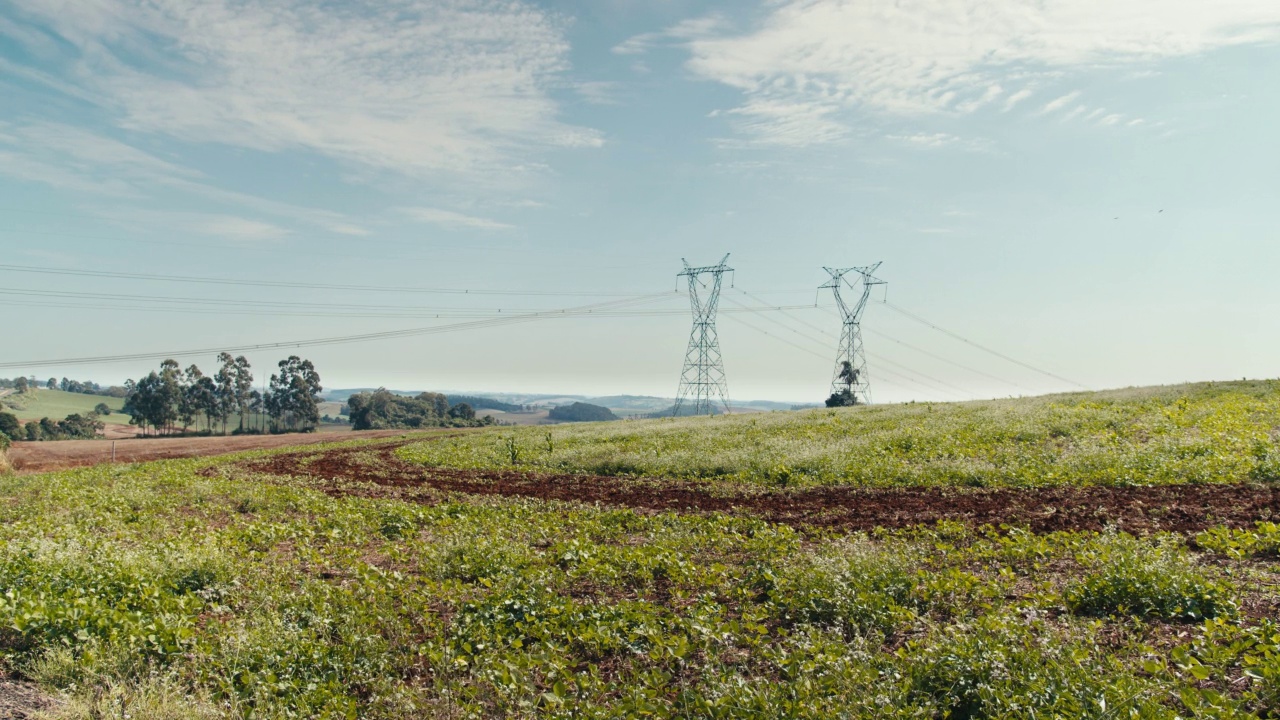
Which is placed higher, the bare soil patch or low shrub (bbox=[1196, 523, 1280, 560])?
low shrub (bbox=[1196, 523, 1280, 560])

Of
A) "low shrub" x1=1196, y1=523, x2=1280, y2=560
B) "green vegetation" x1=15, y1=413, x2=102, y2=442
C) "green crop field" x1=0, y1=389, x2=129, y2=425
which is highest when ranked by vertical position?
"green crop field" x1=0, y1=389, x2=129, y2=425

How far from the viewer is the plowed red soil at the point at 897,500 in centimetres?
1267

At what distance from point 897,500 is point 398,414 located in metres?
128

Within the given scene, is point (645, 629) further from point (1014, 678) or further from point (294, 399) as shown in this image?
point (294, 399)

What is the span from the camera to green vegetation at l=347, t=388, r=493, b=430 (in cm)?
11894

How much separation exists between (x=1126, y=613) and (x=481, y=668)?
→ 24.8 feet

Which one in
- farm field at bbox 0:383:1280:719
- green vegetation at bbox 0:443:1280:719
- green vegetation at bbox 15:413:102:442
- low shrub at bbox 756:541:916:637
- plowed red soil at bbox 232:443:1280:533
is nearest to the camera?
green vegetation at bbox 0:443:1280:719

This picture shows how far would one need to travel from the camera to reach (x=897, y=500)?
1697 centimetres

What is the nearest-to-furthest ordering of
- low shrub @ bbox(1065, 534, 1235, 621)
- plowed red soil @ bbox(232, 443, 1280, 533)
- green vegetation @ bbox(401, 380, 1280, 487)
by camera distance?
low shrub @ bbox(1065, 534, 1235, 621), plowed red soil @ bbox(232, 443, 1280, 533), green vegetation @ bbox(401, 380, 1280, 487)

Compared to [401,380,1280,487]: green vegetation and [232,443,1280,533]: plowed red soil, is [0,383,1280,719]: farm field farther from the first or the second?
[401,380,1280,487]: green vegetation

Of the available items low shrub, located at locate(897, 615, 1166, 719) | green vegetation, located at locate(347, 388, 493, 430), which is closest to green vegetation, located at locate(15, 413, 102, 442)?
green vegetation, located at locate(347, 388, 493, 430)

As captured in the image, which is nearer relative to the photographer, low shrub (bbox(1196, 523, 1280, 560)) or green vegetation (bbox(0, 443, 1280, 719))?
Answer: green vegetation (bbox(0, 443, 1280, 719))

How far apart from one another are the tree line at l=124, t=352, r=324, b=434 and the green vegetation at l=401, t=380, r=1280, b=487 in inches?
4243

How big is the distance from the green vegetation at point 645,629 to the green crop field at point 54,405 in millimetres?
139198
